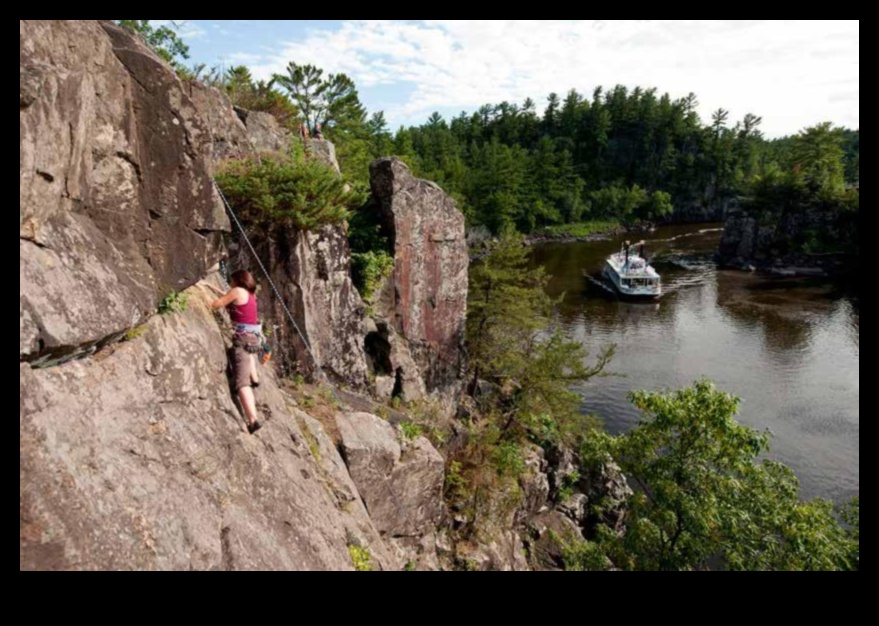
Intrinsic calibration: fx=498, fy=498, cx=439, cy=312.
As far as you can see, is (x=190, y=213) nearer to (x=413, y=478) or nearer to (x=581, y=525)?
(x=413, y=478)

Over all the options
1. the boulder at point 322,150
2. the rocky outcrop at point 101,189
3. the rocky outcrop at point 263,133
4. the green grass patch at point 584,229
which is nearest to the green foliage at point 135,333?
the rocky outcrop at point 101,189

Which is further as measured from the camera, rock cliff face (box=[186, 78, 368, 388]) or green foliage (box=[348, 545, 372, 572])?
rock cliff face (box=[186, 78, 368, 388])

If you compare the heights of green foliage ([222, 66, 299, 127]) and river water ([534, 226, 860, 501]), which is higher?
green foliage ([222, 66, 299, 127])

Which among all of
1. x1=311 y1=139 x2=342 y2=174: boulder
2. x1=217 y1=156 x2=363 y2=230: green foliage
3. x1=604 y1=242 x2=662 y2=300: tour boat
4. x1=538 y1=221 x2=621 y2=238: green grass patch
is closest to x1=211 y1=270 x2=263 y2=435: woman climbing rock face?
x1=217 y1=156 x2=363 y2=230: green foliage

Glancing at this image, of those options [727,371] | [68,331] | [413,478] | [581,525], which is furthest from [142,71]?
[727,371]

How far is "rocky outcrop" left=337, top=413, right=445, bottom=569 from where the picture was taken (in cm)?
1203

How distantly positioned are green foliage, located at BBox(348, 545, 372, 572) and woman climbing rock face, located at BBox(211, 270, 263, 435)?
2.81m

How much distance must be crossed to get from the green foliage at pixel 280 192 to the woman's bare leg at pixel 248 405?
5.89 m

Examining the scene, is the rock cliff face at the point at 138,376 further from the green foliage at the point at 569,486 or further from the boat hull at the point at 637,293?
the boat hull at the point at 637,293

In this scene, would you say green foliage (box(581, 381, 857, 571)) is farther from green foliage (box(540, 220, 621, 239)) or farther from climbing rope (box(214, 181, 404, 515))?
green foliage (box(540, 220, 621, 239))

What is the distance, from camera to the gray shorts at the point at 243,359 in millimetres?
Result: 8289

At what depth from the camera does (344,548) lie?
8609 mm

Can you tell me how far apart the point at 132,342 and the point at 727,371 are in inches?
1424

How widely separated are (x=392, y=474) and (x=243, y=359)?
19.5 ft
